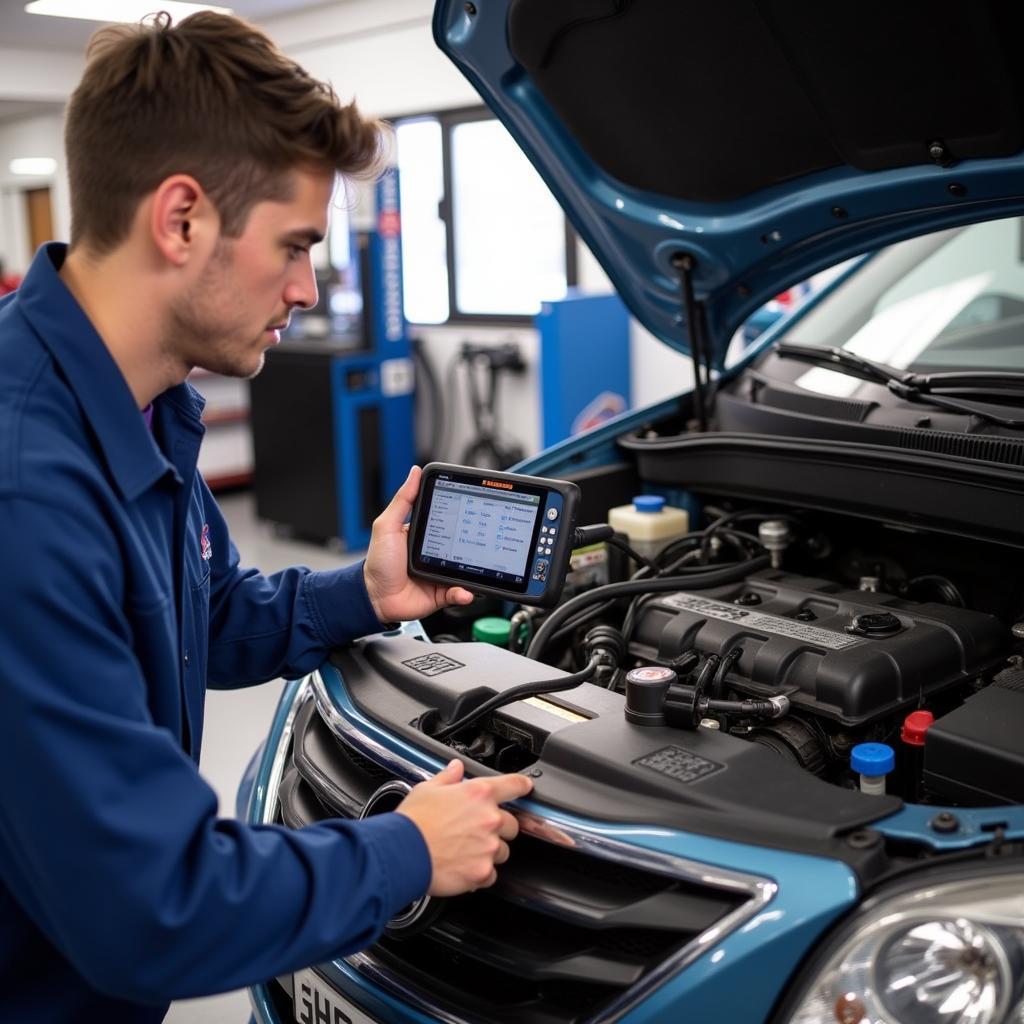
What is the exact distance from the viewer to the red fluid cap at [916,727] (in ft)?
4.52

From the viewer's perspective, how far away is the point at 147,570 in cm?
112

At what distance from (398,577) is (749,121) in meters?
0.89

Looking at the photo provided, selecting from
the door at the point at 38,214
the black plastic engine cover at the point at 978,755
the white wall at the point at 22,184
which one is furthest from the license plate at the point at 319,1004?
the door at the point at 38,214

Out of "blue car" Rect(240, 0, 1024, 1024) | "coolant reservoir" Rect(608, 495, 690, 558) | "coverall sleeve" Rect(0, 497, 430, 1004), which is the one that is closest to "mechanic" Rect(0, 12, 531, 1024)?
"coverall sleeve" Rect(0, 497, 430, 1004)

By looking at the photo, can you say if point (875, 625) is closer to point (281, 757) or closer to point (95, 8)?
point (281, 757)

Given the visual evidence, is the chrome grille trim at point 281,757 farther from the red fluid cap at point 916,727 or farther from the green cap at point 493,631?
the red fluid cap at point 916,727

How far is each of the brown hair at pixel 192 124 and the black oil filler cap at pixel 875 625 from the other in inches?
35.7

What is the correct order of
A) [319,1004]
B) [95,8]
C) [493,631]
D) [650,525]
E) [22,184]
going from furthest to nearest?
[22,184]
[95,8]
[650,525]
[493,631]
[319,1004]

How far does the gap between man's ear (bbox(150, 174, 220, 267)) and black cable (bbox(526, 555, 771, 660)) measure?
0.82m

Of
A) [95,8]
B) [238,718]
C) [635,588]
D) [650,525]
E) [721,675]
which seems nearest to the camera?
[721,675]

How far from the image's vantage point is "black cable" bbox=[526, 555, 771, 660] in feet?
5.65

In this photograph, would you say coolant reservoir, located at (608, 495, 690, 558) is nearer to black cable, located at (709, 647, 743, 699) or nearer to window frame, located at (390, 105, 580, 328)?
black cable, located at (709, 647, 743, 699)

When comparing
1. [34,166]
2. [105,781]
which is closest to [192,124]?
[105,781]

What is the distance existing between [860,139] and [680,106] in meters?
0.29
